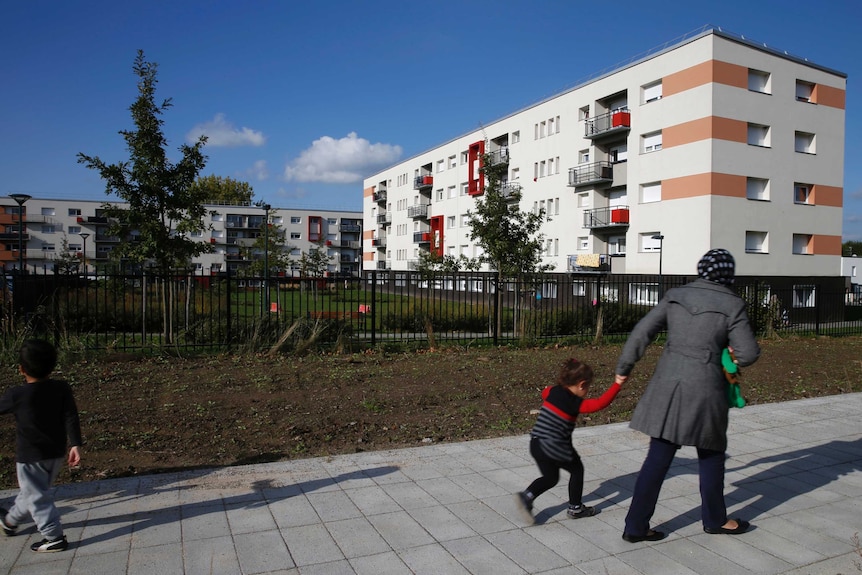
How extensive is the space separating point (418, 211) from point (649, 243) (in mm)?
27848

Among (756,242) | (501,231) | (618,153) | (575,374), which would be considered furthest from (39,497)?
(618,153)

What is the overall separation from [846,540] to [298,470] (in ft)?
12.8

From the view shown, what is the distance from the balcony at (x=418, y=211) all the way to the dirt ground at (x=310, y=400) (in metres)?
42.6

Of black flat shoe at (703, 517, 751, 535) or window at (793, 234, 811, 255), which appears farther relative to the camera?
window at (793, 234, 811, 255)

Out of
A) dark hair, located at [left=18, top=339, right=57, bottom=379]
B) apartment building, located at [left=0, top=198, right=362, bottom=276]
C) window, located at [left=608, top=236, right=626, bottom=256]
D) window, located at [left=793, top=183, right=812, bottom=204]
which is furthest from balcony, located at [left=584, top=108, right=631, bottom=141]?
apartment building, located at [left=0, top=198, right=362, bottom=276]

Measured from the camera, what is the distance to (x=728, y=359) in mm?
3592

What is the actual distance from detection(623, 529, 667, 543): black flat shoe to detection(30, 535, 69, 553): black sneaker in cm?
331

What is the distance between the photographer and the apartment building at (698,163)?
90.4ft

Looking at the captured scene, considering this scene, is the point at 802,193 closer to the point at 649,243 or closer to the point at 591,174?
the point at 649,243

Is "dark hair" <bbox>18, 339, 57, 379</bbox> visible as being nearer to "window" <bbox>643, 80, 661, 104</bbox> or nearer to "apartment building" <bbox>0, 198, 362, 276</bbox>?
"window" <bbox>643, 80, 661, 104</bbox>

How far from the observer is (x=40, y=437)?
351 centimetres

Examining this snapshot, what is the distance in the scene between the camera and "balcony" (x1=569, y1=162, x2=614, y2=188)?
32.8 meters

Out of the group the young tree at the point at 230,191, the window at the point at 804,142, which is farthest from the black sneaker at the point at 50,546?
the young tree at the point at 230,191

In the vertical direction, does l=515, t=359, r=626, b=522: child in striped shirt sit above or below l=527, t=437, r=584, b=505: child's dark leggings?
above
